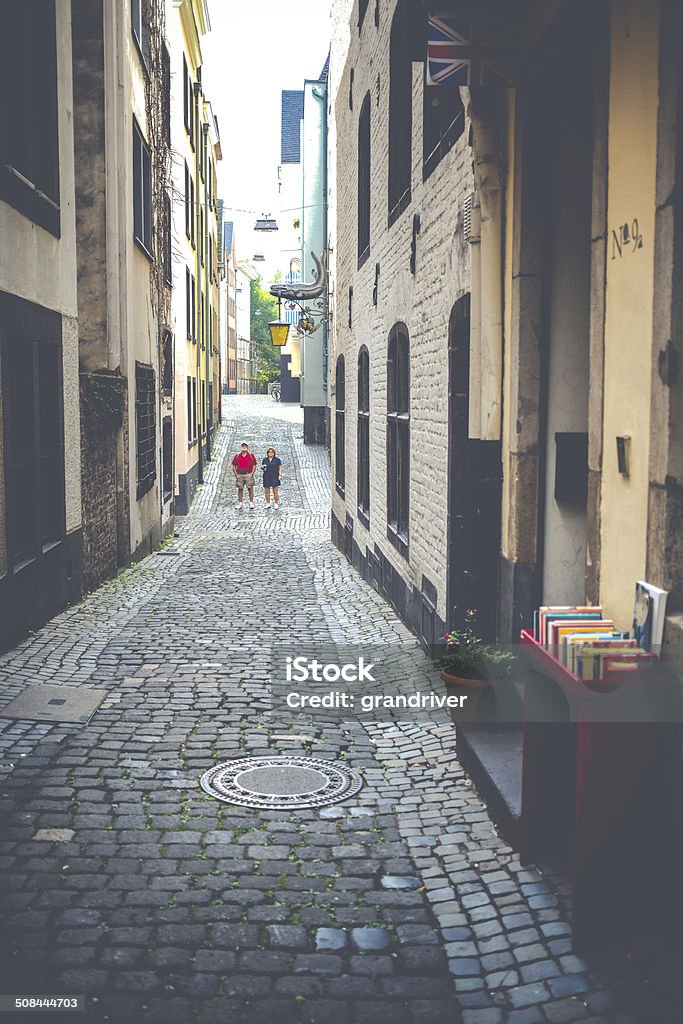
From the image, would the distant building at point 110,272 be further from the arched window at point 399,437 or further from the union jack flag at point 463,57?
the union jack flag at point 463,57

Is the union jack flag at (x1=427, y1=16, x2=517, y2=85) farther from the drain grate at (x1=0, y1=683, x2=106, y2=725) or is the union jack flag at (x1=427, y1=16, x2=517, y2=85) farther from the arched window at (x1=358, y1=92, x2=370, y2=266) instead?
the arched window at (x1=358, y1=92, x2=370, y2=266)

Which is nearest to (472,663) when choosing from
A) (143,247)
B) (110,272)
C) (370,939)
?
(370,939)

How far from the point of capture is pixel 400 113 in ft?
38.9

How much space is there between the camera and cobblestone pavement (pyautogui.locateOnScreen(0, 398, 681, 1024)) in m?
3.86

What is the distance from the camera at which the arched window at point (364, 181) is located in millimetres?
14922

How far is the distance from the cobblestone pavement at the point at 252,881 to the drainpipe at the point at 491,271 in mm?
2180

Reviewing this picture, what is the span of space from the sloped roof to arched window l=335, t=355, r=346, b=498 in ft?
125

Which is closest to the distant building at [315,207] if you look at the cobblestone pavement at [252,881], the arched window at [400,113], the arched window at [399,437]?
the arched window at [399,437]

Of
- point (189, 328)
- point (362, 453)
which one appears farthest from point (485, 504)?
point (189, 328)

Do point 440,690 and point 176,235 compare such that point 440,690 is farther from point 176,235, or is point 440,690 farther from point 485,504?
point 176,235

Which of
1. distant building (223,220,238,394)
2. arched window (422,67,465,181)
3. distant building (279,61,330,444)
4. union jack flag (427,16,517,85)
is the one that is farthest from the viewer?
distant building (223,220,238,394)

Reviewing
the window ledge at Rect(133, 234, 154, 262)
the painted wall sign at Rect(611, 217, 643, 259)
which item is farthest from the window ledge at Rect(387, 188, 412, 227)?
the painted wall sign at Rect(611, 217, 643, 259)

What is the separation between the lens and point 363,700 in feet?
26.7

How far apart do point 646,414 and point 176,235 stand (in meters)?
→ 21.8
